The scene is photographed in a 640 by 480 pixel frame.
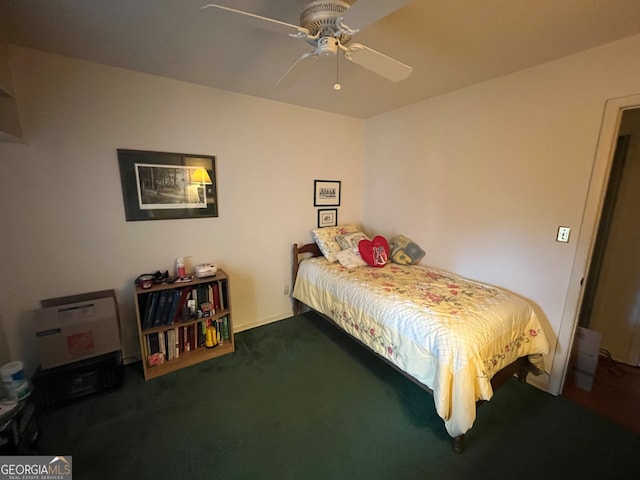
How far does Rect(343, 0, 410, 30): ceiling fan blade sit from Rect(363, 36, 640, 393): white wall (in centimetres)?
169

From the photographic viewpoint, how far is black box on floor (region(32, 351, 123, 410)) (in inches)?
70.5

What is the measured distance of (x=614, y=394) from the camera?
2041 millimetres

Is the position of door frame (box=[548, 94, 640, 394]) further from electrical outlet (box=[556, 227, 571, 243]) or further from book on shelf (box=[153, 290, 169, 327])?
book on shelf (box=[153, 290, 169, 327])

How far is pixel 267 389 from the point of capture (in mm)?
2047

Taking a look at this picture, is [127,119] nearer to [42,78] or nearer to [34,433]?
[42,78]

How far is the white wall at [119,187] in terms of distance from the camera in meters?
1.84

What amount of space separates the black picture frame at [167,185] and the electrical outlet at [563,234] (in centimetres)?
285

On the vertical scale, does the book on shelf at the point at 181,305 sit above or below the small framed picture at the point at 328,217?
below

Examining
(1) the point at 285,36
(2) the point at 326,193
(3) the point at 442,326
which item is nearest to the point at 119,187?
(1) the point at 285,36

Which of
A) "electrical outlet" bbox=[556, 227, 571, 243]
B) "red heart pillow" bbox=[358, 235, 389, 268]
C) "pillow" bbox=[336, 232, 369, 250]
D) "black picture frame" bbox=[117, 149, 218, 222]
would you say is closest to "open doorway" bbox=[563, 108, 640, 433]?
"electrical outlet" bbox=[556, 227, 571, 243]

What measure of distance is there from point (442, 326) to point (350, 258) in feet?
4.37

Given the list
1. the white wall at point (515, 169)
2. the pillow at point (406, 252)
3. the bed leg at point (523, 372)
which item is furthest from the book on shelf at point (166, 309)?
the bed leg at point (523, 372)

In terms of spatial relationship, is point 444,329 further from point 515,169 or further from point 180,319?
point 180,319

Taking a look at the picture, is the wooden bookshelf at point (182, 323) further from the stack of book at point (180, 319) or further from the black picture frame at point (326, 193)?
the black picture frame at point (326, 193)
